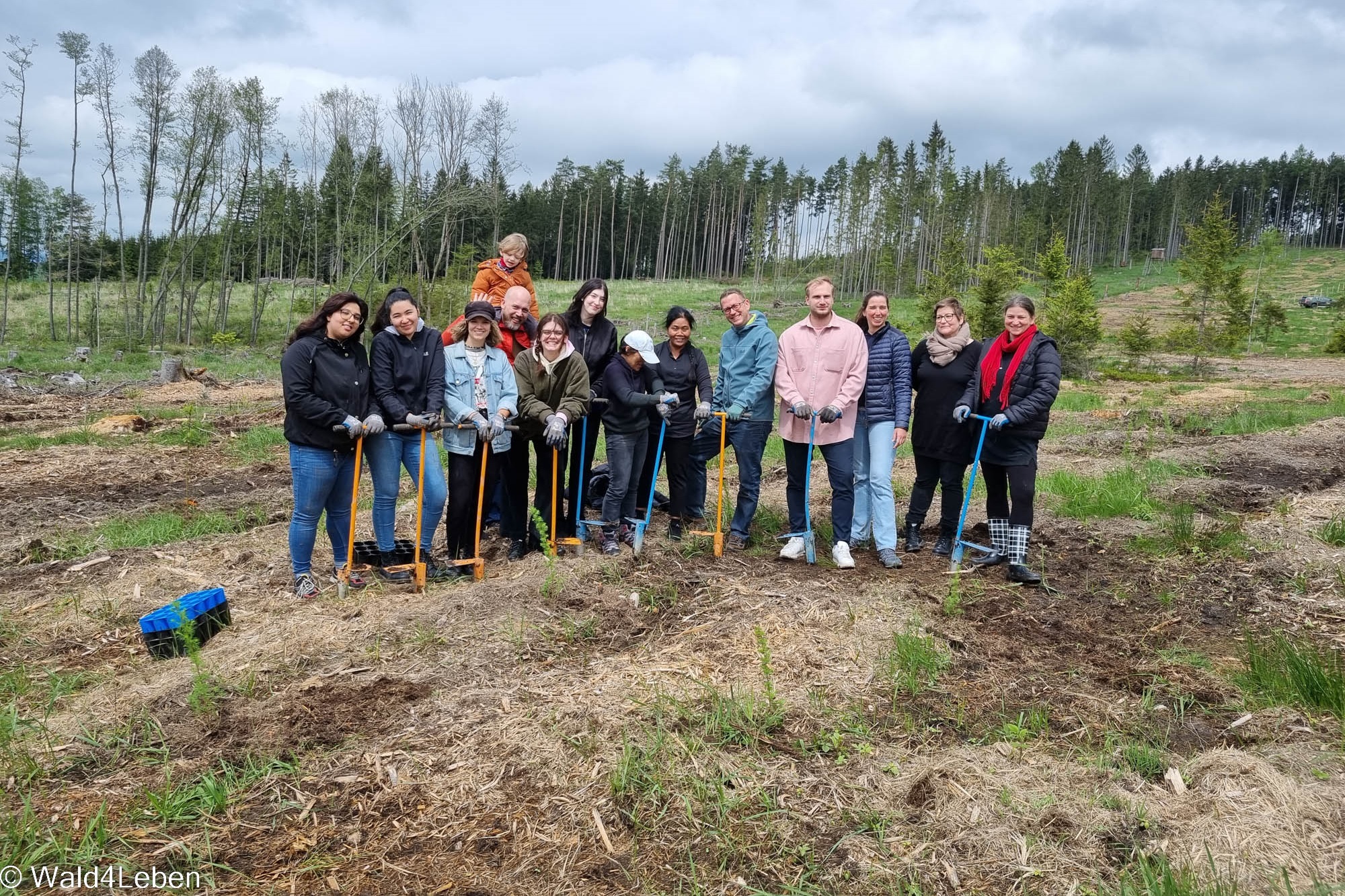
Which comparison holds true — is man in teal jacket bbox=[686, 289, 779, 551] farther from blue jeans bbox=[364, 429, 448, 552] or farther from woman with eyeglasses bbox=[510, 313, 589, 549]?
blue jeans bbox=[364, 429, 448, 552]

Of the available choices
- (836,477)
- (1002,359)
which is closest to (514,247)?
(836,477)

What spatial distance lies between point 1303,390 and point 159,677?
23.2 metres

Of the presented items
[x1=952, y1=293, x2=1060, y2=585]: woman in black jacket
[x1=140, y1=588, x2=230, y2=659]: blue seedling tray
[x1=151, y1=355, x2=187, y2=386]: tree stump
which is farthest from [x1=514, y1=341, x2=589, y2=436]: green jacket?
[x1=151, y1=355, x2=187, y2=386]: tree stump

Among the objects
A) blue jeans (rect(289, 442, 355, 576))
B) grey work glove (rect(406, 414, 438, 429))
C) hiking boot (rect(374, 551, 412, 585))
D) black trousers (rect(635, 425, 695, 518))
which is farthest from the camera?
black trousers (rect(635, 425, 695, 518))

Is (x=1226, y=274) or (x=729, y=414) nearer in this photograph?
(x=729, y=414)

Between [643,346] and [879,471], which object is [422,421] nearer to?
[643,346]

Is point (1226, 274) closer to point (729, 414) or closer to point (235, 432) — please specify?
point (729, 414)

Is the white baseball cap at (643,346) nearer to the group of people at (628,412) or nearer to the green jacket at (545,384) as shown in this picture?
the group of people at (628,412)

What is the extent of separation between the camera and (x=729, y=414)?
21.0 feet

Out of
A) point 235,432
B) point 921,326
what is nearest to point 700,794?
point 235,432

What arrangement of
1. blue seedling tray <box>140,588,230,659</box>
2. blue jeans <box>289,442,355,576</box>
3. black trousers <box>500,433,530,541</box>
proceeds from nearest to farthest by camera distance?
blue seedling tray <box>140,588,230,659</box> → blue jeans <box>289,442,355,576</box> → black trousers <box>500,433,530,541</box>

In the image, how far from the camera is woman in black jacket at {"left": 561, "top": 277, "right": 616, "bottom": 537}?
20.9 feet

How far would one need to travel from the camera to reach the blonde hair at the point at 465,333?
5.92 meters

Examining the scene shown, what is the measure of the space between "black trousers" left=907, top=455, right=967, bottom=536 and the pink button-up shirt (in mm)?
843
